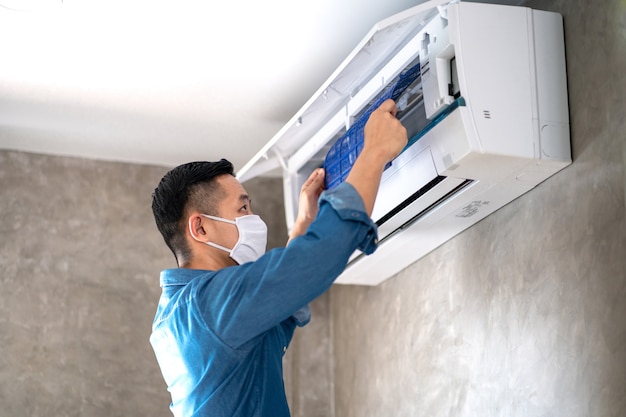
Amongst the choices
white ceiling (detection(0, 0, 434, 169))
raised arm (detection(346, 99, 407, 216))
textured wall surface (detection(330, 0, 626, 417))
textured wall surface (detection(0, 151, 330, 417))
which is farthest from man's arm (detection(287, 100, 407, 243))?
textured wall surface (detection(0, 151, 330, 417))

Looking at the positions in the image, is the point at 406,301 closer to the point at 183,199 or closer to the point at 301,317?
the point at 301,317

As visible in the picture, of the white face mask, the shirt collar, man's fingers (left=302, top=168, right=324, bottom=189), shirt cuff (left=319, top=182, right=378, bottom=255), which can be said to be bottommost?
the shirt collar

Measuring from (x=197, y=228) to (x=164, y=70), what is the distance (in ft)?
2.90

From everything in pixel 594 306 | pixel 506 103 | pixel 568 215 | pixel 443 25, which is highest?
pixel 443 25

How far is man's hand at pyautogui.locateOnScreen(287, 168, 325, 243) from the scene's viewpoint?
2293 millimetres

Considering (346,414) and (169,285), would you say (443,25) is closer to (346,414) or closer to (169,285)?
(169,285)

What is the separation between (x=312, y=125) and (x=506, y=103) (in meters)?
0.83

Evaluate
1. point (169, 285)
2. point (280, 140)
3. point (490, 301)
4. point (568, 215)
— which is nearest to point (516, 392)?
point (490, 301)

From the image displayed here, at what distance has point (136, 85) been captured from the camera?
2.81 m

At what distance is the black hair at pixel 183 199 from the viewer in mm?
2006

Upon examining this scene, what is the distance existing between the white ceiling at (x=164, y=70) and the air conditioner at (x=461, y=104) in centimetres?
21

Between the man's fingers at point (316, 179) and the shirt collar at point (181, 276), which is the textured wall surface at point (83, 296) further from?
the shirt collar at point (181, 276)

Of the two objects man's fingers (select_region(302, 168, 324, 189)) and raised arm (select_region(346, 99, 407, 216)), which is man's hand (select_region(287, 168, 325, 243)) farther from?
raised arm (select_region(346, 99, 407, 216))

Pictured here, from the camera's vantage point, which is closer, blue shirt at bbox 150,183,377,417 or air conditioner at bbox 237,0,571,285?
blue shirt at bbox 150,183,377,417
